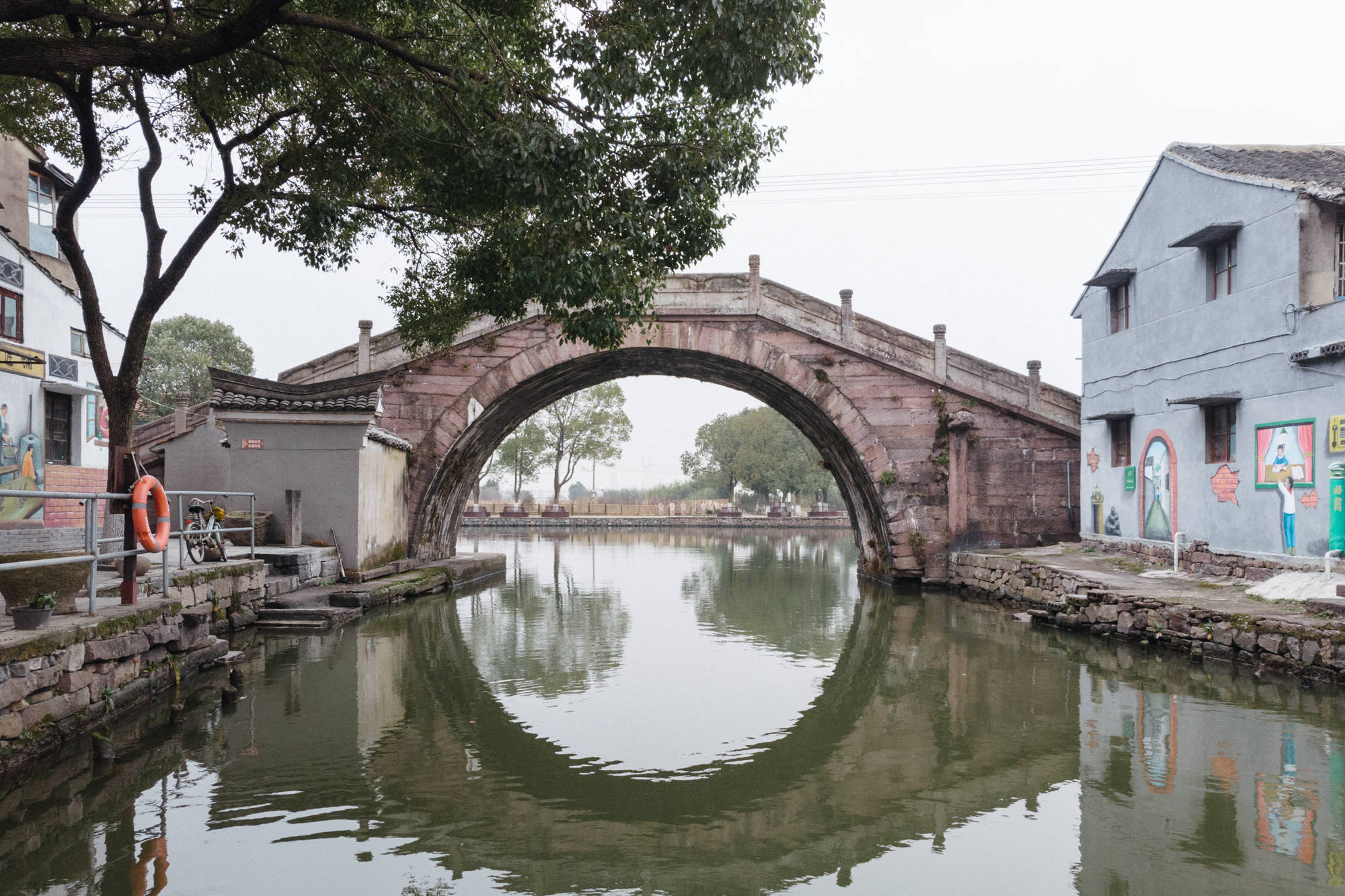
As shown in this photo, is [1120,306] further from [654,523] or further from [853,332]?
[654,523]

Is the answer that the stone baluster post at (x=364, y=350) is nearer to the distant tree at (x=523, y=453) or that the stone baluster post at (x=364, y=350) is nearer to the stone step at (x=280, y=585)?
the stone step at (x=280, y=585)

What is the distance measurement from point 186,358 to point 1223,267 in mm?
42129

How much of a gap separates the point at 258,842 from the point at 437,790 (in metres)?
1.10

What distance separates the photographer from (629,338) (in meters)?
16.6

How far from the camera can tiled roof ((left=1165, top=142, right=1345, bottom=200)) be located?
32.6 ft

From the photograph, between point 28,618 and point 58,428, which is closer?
point 28,618

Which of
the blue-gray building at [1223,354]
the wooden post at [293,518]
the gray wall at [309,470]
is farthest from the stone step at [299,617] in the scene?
the blue-gray building at [1223,354]

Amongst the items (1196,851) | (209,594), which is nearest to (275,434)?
(209,594)

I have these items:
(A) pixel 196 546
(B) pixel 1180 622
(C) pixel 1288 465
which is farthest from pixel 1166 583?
(A) pixel 196 546

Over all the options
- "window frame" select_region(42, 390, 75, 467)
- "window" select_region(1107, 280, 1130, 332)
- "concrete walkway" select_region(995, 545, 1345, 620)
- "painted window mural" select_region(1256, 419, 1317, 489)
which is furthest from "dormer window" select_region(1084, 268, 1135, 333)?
"window frame" select_region(42, 390, 75, 467)

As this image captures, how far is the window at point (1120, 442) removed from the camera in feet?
46.0

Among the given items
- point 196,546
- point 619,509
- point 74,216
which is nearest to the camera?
point 74,216

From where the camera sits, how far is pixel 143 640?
22.8ft

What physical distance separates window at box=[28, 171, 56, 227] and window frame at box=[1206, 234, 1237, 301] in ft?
67.6
